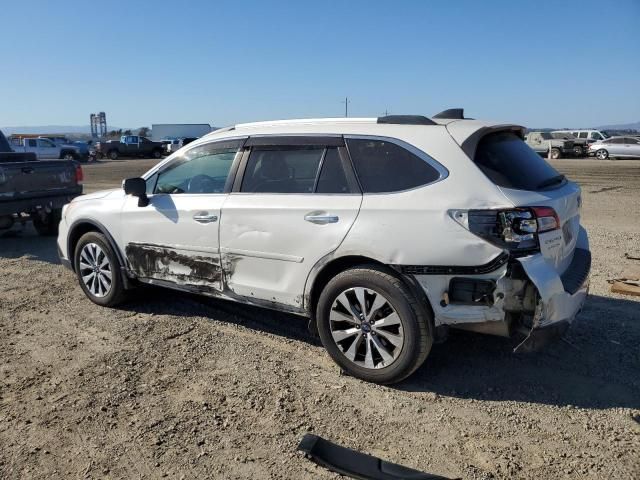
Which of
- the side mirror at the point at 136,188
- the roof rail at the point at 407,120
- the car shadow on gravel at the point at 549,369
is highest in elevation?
the roof rail at the point at 407,120

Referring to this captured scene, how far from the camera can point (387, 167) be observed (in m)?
3.81

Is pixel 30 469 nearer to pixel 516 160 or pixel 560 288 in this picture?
pixel 560 288

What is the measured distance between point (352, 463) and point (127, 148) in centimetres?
4489

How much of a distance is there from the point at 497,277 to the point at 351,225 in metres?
1.00

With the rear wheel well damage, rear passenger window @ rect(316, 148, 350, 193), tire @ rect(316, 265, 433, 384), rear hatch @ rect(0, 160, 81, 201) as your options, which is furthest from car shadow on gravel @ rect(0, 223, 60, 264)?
tire @ rect(316, 265, 433, 384)

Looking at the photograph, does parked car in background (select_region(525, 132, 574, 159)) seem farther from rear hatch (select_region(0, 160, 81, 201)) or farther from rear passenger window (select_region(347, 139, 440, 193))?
rear passenger window (select_region(347, 139, 440, 193))

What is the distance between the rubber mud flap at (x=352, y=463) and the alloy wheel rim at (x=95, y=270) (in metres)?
3.07

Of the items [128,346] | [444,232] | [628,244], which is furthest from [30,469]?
[628,244]

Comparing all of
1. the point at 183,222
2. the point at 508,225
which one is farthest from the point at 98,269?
the point at 508,225

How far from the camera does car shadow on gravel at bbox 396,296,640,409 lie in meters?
3.66

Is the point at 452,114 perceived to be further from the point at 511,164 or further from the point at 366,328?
the point at 366,328

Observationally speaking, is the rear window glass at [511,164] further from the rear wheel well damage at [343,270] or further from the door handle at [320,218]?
the door handle at [320,218]

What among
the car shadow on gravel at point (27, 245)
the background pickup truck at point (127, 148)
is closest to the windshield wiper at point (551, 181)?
the car shadow on gravel at point (27, 245)

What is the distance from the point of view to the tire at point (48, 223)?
941 centimetres
